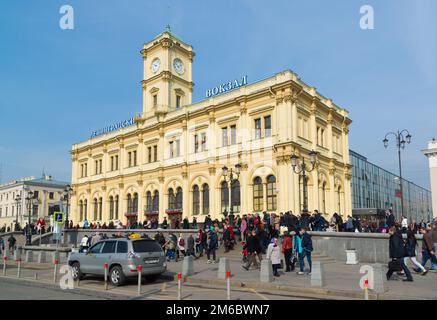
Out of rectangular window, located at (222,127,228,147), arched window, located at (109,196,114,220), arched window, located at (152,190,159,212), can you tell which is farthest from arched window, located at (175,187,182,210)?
arched window, located at (109,196,114,220)

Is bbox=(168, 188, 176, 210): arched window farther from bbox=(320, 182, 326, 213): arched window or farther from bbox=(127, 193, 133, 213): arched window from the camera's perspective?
bbox=(320, 182, 326, 213): arched window

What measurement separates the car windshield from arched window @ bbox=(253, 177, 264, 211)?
21.6 metres

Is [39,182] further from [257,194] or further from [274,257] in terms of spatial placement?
[274,257]

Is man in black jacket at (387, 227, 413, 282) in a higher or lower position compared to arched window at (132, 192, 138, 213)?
lower

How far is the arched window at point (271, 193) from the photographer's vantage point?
35.7 metres

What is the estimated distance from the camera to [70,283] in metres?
15.4

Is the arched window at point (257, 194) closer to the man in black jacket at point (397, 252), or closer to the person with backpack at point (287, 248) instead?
the person with backpack at point (287, 248)

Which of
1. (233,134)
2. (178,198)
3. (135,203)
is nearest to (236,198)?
(233,134)

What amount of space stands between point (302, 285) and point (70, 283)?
861cm

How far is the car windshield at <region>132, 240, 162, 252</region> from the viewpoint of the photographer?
1518cm

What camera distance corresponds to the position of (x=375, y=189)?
73.5 meters

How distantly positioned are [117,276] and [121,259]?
0.61 meters

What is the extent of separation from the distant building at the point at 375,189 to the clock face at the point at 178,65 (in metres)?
29.8
